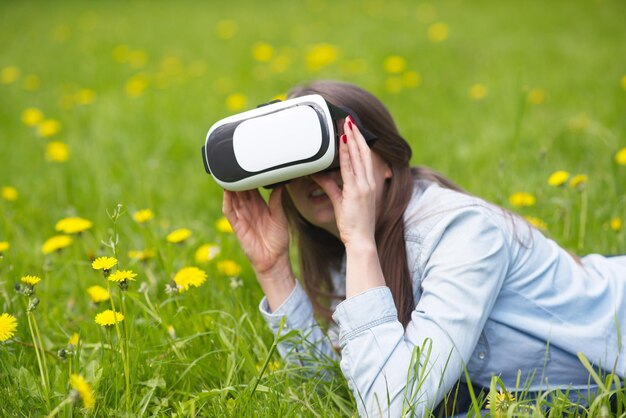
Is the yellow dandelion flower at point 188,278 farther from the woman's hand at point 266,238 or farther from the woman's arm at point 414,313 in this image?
the woman's arm at point 414,313

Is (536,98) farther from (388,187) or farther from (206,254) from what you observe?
(206,254)

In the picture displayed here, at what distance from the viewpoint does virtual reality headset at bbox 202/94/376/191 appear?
128 cm

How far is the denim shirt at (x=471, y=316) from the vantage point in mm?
1264

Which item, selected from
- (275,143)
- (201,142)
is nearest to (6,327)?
(275,143)

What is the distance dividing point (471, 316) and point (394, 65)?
2.86 metres

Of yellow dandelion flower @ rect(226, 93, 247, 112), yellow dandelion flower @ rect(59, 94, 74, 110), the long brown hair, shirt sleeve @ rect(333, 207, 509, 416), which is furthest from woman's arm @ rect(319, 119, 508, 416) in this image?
yellow dandelion flower @ rect(59, 94, 74, 110)

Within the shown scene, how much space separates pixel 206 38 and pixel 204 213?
3.40 m

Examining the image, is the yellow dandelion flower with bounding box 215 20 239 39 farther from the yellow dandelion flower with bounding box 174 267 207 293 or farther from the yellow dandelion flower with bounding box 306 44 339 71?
the yellow dandelion flower with bounding box 174 267 207 293

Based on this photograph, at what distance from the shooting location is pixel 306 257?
1.88 meters

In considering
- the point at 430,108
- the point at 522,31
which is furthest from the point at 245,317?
the point at 522,31

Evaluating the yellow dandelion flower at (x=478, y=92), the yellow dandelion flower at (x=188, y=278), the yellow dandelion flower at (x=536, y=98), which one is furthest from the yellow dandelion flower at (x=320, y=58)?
the yellow dandelion flower at (x=188, y=278)

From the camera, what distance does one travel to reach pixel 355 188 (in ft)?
4.43

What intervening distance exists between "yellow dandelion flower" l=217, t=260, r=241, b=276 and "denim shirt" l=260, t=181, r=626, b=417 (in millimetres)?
279

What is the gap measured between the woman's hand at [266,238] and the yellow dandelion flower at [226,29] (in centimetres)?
397
